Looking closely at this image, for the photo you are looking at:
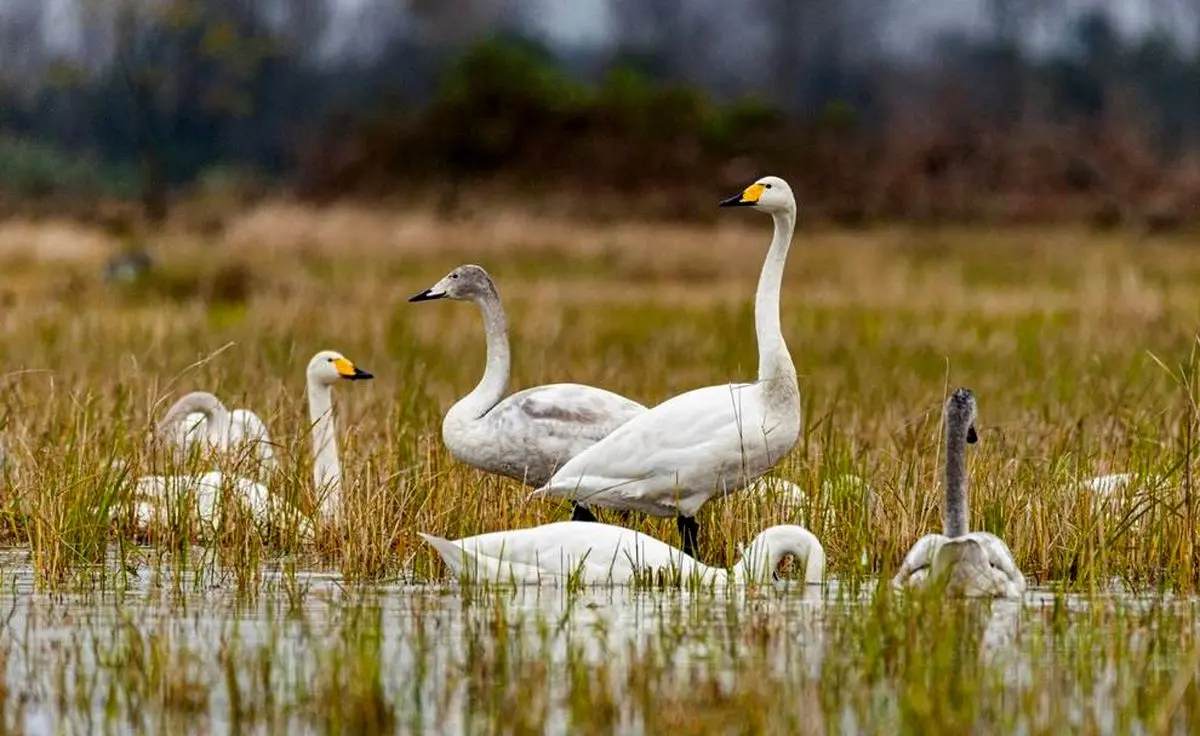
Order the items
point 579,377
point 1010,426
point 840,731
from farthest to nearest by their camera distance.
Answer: point 579,377 < point 1010,426 < point 840,731

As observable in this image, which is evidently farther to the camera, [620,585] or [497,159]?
[497,159]

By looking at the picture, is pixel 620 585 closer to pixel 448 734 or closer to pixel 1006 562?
pixel 1006 562

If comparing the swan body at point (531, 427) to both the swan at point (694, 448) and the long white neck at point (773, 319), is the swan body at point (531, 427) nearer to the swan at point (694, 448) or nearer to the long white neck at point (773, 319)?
the swan at point (694, 448)

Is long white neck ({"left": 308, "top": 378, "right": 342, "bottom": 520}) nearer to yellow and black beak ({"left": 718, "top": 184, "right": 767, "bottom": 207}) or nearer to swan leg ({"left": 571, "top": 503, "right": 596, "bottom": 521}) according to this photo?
swan leg ({"left": 571, "top": 503, "right": 596, "bottom": 521})

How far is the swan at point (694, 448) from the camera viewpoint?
7.38 metres

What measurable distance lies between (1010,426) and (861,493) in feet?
6.94

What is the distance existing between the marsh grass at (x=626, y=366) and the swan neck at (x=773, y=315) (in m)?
0.52

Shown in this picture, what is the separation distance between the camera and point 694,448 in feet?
24.2

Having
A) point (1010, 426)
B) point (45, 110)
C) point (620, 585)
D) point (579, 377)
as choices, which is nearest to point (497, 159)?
point (45, 110)

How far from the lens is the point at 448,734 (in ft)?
15.5

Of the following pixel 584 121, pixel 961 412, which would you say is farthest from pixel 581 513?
pixel 584 121

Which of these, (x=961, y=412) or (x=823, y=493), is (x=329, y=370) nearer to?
(x=823, y=493)

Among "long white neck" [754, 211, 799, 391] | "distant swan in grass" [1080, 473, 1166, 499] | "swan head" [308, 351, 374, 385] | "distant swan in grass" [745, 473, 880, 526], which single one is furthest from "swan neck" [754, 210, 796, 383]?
"swan head" [308, 351, 374, 385]

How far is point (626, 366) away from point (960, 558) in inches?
337
